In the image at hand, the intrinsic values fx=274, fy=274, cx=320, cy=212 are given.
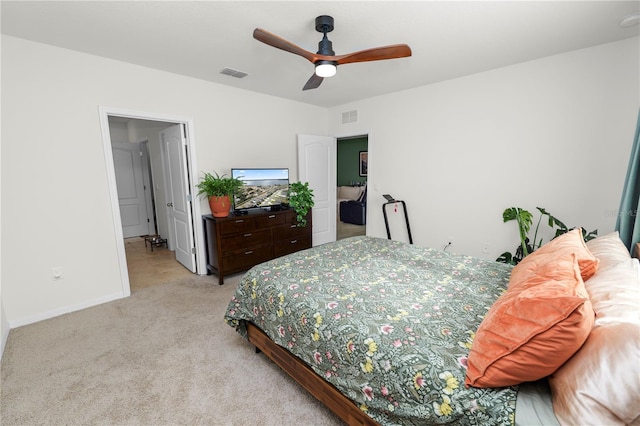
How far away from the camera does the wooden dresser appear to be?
3344 mm

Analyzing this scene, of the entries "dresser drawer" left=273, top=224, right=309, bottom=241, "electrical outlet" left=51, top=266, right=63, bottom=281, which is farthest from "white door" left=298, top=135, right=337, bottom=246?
"electrical outlet" left=51, top=266, right=63, bottom=281

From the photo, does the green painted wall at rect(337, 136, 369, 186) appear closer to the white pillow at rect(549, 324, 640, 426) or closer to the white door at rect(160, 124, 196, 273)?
the white door at rect(160, 124, 196, 273)

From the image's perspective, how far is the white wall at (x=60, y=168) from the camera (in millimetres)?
2395

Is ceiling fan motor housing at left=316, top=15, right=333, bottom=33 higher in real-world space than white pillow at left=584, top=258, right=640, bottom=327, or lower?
higher

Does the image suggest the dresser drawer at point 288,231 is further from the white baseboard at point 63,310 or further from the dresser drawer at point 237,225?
the white baseboard at point 63,310

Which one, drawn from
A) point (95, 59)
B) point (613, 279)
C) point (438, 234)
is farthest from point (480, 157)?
point (95, 59)

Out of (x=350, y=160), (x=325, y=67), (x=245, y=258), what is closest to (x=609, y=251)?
(x=325, y=67)

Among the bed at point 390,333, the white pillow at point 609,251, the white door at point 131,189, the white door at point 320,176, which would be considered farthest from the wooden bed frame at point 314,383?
the white door at point 131,189

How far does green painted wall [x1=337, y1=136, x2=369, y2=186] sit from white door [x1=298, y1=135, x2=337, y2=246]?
333 cm

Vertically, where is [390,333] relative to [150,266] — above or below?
above

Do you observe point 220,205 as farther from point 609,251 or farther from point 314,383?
point 609,251

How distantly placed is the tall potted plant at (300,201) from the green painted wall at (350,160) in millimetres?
4358

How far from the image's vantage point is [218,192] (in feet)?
11.0

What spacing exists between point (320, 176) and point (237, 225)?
74.8 inches
